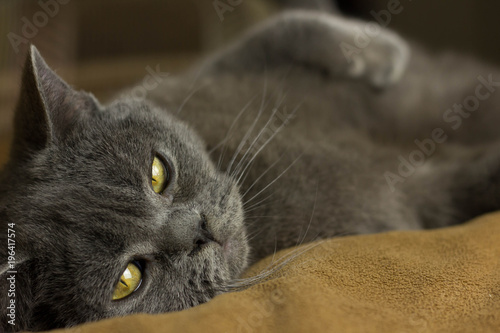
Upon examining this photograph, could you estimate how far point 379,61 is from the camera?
1.51 m

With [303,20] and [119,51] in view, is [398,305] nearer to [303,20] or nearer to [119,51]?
[303,20]

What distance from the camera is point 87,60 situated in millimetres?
2791

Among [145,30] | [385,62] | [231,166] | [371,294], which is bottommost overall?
[371,294]

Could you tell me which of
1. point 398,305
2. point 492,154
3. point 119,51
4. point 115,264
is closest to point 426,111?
point 492,154

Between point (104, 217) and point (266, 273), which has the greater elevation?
point (104, 217)

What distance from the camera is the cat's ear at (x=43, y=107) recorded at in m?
0.94

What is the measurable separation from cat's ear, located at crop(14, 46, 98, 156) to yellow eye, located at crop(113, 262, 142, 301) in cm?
36

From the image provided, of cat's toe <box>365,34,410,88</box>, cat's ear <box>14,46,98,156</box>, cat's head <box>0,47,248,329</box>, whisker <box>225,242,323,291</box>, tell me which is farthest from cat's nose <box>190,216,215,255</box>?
cat's toe <box>365,34,410,88</box>

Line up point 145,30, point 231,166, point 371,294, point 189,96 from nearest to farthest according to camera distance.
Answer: point 371,294 < point 231,166 < point 189,96 < point 145,30

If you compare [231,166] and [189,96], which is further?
[189,96]

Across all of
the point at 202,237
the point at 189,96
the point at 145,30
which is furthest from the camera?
the point at 145,30

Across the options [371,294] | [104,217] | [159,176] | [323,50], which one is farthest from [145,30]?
[371,294]

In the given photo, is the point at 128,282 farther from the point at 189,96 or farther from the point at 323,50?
the point at 323,50

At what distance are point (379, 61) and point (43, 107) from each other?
1.12m
